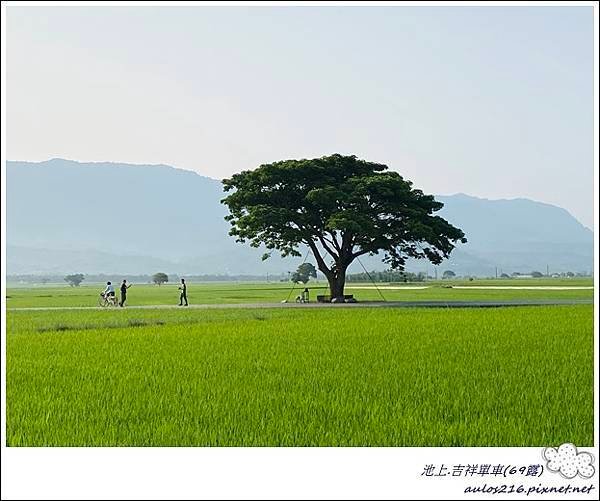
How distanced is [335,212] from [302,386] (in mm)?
16928

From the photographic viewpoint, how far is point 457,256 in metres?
154

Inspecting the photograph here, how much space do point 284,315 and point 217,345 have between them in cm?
634

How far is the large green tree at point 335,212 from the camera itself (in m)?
23.5

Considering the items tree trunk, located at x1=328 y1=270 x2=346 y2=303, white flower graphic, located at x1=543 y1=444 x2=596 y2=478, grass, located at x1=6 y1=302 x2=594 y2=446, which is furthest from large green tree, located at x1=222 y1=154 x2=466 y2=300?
white flower graphic, located at x1=543 y1=444 x2=596 y2=478

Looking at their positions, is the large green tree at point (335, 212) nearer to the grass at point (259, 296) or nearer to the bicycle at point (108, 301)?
the grass at point (259, 296)

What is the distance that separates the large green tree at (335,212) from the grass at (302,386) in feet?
36.2

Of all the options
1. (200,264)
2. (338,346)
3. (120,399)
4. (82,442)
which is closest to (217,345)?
(338,346)

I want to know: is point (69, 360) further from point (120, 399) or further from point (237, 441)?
point (237, 441)

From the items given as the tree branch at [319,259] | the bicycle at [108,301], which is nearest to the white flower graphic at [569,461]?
the bicycle at [108,301]

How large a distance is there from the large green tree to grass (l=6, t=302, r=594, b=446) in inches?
434

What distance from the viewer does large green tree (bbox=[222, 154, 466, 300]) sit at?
23.5m

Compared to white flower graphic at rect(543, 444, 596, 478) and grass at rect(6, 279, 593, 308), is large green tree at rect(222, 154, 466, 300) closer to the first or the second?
grass at rect(6, 279, 593, 308)

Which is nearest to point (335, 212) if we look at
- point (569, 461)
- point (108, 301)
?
point (108, 301)

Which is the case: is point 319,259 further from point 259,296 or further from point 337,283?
point 259,296
